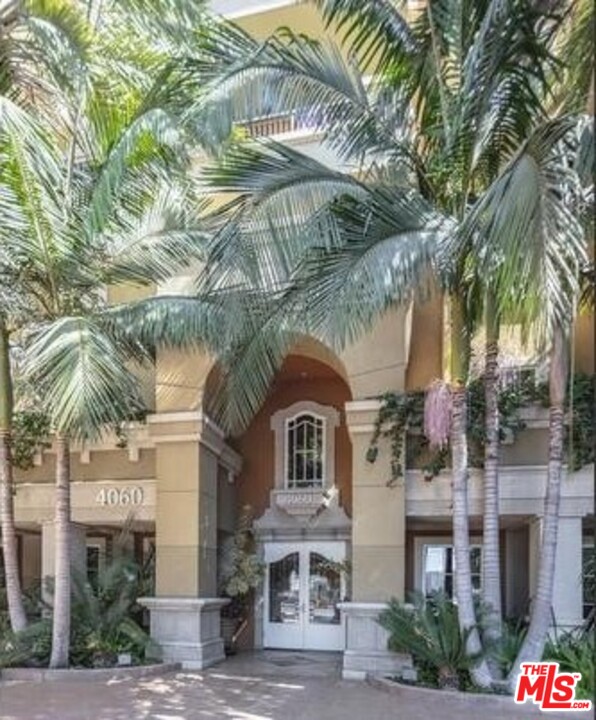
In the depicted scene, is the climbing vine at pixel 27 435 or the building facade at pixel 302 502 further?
the climbing vine at pixel 27 435

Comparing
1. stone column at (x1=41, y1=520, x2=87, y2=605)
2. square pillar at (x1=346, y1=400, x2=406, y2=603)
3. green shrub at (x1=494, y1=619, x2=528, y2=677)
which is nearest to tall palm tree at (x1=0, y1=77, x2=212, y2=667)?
stone column at (x1=41, y1=520, x2=87, y2=605)

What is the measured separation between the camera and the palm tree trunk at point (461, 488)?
34.3ft

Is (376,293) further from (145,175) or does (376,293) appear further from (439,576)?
(439,576)

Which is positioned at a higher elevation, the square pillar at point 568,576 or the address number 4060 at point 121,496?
the address number 4060 at point 121,496

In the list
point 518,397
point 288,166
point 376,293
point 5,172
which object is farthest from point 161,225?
point 518,397

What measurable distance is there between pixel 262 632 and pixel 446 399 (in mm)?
7506

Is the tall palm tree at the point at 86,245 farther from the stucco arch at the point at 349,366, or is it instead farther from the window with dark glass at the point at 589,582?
the window with dark glass at the point at 589,582

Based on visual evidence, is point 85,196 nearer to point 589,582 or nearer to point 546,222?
point 546,222

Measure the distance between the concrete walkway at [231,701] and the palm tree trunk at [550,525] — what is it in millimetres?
717

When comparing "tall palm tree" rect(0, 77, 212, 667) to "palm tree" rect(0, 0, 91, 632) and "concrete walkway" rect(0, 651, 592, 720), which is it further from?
"concrete walkway" rect(0, 651, 592, 720)

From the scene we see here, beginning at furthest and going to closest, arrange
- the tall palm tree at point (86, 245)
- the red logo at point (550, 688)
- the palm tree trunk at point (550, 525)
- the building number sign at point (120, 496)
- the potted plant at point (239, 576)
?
1. the potted plant at point (239, 576)
2. the building number sign at point (120, 496)
3. the tall palm tree at point (86, 245)
4. the palm tree trunk at point (550, 525)
5. the red logo at point (550, 688)

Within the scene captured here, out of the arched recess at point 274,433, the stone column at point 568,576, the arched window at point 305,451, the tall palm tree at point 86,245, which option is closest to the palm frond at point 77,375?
the tall palm tree at point 86,245

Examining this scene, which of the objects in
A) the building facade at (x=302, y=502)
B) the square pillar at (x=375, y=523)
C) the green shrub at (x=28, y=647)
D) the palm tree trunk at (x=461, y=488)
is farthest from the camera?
the square pillar at (x=375, y=523)

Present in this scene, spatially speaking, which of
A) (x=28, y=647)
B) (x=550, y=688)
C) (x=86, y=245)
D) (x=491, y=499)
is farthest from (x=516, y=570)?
(x=86, y=245)
